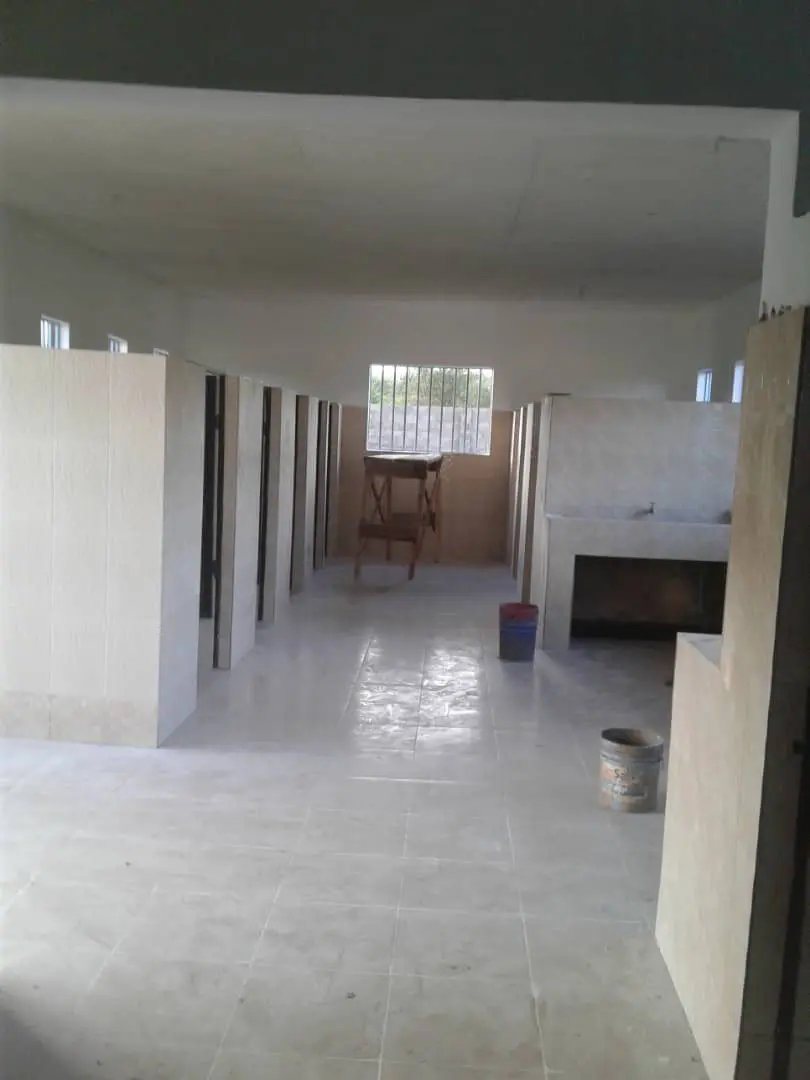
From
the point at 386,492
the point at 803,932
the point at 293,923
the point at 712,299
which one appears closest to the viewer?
the point at 803,932

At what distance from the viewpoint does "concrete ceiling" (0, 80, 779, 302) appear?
2078 millimetres

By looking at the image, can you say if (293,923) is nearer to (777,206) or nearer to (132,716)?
(132,716)

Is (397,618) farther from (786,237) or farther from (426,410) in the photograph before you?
(786,237)

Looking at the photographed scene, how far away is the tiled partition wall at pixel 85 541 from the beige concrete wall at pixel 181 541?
2 centimetres

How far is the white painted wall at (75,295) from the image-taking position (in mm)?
6953

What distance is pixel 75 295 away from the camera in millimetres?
8094

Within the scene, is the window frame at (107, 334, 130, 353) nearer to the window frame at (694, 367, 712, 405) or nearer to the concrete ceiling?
the concrete ceiling

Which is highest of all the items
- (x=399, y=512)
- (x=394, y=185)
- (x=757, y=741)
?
(x=394, y=185)

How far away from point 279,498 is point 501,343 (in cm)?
500

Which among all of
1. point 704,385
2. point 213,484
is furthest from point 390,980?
point 704,385

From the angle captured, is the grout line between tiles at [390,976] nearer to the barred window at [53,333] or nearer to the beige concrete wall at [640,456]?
the beige concrete wall at [640,456]

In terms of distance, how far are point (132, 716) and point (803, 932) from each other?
9.64 feet

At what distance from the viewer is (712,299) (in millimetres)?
9523

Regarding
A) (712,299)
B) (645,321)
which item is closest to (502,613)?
(712,299)
